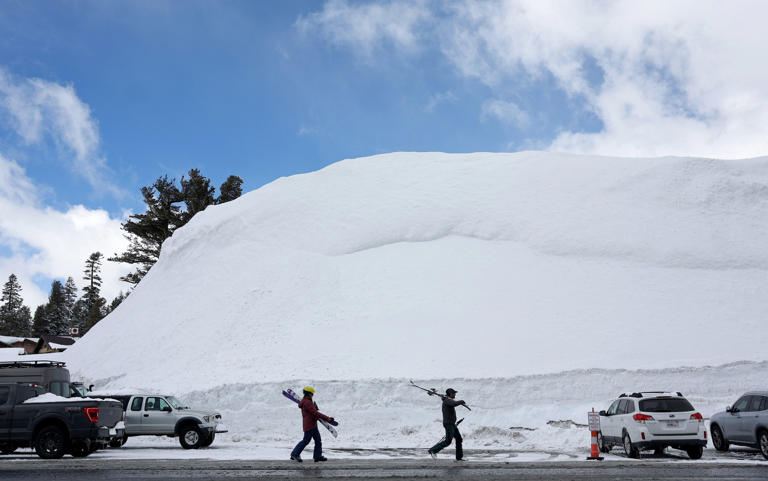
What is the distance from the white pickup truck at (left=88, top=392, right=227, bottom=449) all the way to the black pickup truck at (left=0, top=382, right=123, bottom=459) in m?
3.36

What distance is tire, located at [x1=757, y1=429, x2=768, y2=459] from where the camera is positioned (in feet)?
47.4

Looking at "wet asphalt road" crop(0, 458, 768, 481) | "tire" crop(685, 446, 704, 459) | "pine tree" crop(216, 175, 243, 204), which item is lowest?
"wet asphalt road" crop(0, 458, 768, 481)

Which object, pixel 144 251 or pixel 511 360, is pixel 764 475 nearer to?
pixel 511 360

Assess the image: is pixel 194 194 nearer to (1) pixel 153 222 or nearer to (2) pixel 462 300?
(1) pixel 153 222

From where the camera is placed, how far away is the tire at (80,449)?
14656mm

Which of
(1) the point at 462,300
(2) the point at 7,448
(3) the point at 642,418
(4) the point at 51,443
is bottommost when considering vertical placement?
(2) the point at 7,448

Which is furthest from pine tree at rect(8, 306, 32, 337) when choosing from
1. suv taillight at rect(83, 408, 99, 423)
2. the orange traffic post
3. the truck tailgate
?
the orange traffic post

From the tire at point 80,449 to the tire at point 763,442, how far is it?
1540 cm

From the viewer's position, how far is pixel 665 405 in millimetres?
14648

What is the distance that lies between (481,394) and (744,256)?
15.8 metres

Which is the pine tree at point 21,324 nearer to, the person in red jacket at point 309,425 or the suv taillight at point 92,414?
the suv taillight at point 92,414

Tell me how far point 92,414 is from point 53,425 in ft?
3.25

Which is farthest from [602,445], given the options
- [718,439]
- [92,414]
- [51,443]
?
[51,443]

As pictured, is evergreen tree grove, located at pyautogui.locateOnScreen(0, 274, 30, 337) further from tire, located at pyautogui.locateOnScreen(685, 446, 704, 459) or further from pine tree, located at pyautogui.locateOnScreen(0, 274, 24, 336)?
tire, located at pyautogui.locateOnScreen(685, 446, 704, 459)
